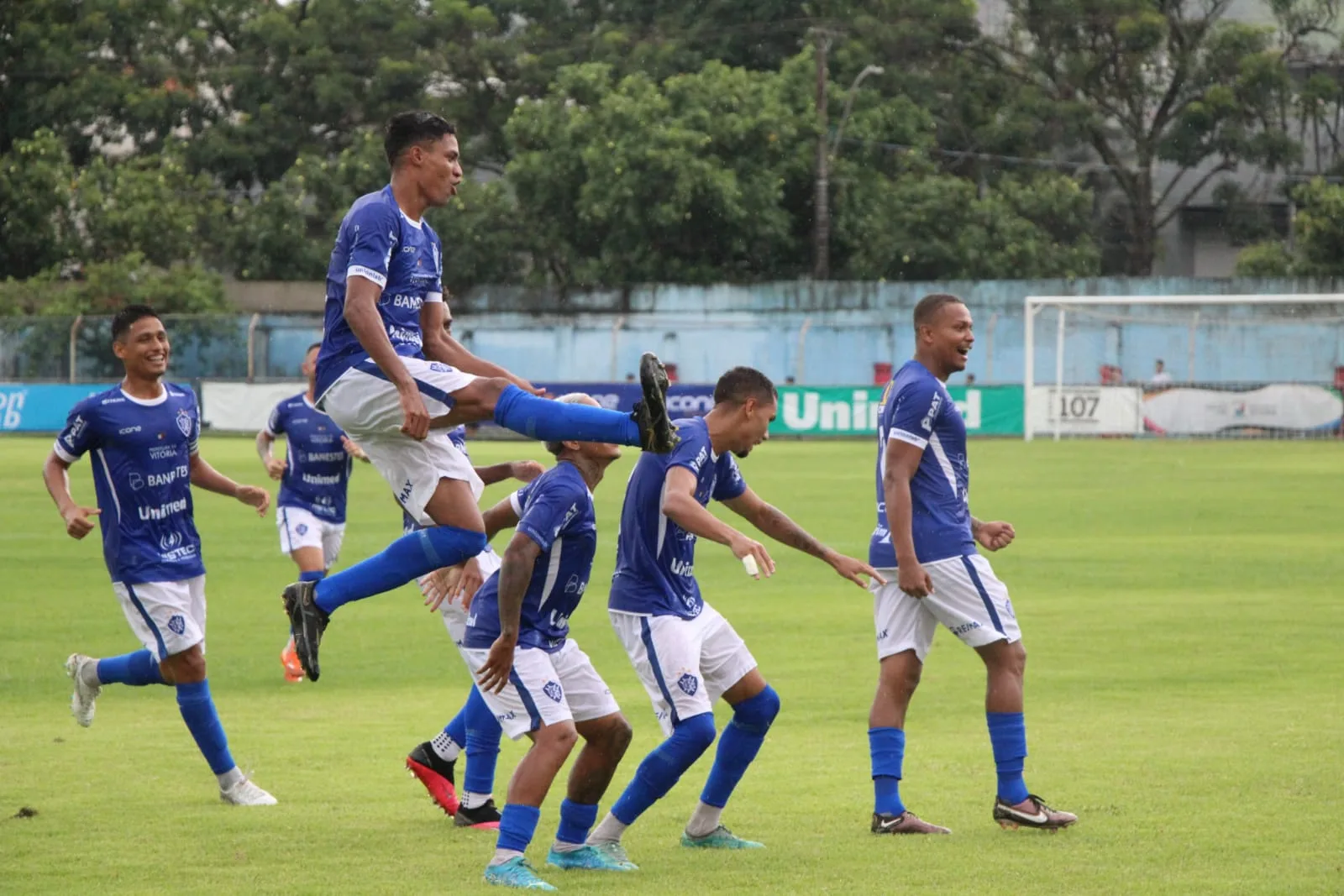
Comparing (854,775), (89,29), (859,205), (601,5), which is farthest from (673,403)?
(854,775)

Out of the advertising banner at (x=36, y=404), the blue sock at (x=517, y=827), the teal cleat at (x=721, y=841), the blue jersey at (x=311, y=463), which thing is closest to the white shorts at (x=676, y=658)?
the teal cleat at (x=721, y=841)

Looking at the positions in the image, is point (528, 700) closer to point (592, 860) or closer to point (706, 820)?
point (592, 860)

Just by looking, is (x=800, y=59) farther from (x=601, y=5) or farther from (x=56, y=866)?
(x=56, y=866)

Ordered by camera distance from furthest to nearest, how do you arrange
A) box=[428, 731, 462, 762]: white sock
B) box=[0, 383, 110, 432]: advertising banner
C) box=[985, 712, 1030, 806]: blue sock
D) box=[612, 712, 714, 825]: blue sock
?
box=[0, 383, 110, 432]: advertising banner
box=[428, 731, 462, 762]: white sock
box=[985, 712, 1030, 806]: blue sock
box=[612, 712, 714, 825]: blue sock

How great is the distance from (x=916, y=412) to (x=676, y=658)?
1484 mm

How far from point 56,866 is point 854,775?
12.6 feet

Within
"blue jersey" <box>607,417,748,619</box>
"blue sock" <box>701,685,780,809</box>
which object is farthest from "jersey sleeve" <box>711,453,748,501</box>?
"blue sock" <box>701,685,780,809</box>

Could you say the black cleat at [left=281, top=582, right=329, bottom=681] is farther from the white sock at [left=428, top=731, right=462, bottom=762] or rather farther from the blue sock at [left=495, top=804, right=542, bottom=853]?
the white sock at [left=428, top=731, right=462, bottom=762]

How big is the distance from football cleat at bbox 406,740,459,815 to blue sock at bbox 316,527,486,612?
124cm

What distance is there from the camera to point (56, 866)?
7078 millimetres

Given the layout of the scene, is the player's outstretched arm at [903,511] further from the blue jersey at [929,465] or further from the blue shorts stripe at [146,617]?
the blue shorts stripe at [146,617]

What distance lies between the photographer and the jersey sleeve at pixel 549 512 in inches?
267

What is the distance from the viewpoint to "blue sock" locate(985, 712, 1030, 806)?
25.3 ft

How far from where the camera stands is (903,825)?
7656 millimetres
